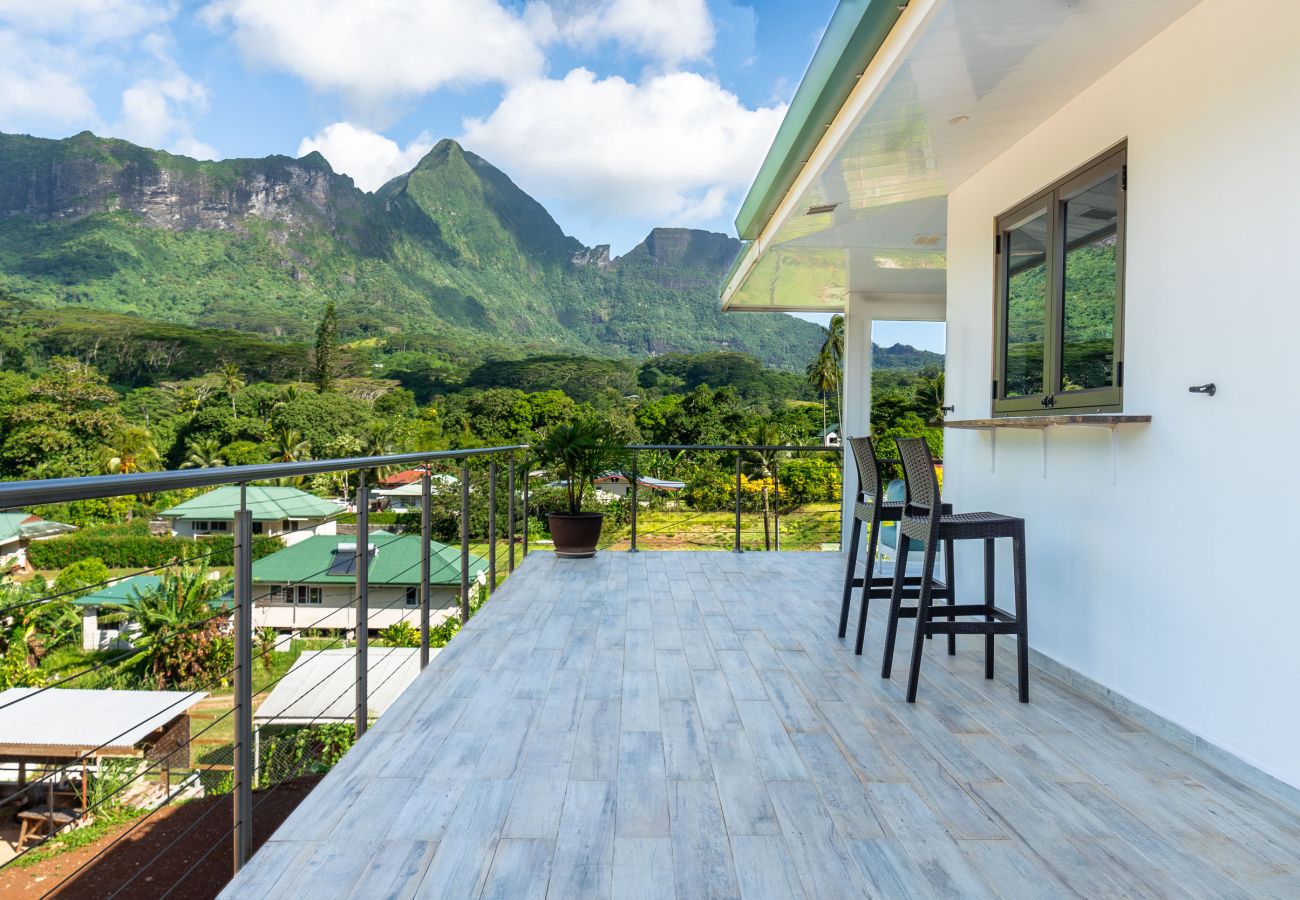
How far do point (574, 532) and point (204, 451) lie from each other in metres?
38.4

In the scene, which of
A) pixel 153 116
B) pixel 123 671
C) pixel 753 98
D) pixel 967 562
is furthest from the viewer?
pixel 153 116

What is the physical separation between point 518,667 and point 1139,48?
2.73m

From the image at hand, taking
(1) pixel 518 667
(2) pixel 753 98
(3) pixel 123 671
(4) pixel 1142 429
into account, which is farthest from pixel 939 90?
(2) pixel 753 98

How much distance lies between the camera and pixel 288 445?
138 feet

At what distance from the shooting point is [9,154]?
60594 millimetres

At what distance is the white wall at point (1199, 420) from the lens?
6.17ft

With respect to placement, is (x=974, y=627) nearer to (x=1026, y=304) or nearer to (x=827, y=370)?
(x=1026, y=304)

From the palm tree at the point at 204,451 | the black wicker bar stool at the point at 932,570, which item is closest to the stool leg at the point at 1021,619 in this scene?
the black wicker bar stool at the point at 932,570

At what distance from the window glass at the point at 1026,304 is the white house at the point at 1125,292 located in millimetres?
11

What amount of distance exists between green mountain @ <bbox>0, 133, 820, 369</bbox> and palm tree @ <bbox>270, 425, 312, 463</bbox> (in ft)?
A: 33.6

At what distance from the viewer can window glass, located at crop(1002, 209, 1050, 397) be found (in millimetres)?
3078

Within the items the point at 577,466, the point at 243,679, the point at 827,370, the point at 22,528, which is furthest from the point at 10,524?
the point at 827,370

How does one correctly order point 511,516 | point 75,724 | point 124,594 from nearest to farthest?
point 511,516 < point 75,724 < point 124,594

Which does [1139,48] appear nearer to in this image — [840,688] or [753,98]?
[840,688]
